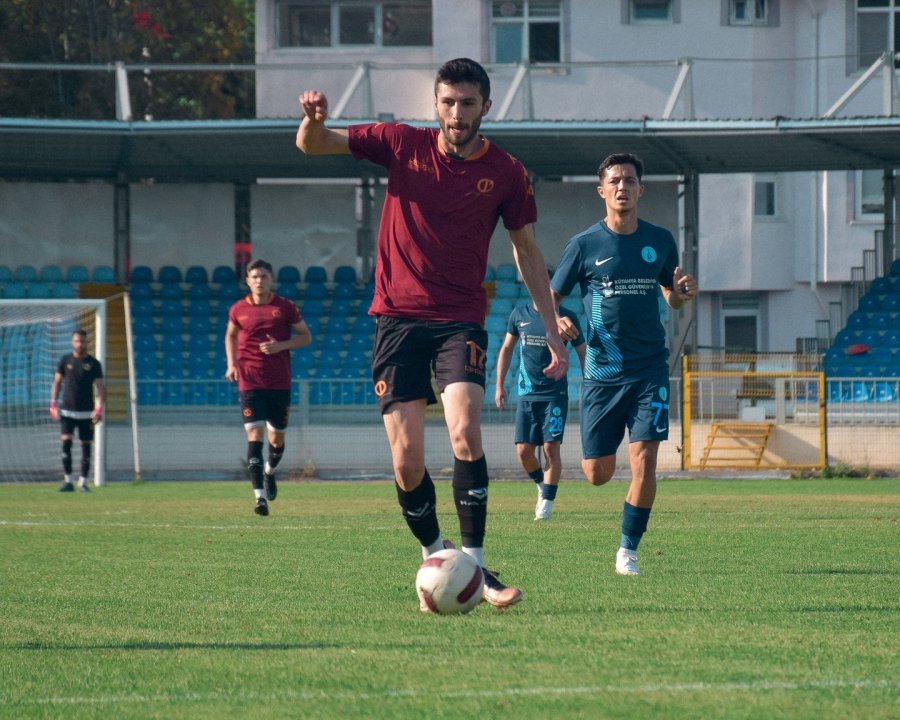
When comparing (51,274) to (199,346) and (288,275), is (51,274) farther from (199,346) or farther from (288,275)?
(288,275)

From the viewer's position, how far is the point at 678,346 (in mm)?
25891

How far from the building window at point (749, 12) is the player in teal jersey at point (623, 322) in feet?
91.9

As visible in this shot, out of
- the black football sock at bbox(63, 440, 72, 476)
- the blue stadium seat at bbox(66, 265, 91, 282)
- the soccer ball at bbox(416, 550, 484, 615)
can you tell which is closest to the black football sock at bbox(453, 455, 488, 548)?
the soccer ball at bbox(416, 550, 484, 615)

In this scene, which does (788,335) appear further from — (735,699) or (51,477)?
(735,699)

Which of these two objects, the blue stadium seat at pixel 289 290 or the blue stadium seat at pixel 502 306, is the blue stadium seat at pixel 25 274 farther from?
the blue stadium seat at pixel 502 306

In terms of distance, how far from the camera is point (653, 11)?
1362 inches

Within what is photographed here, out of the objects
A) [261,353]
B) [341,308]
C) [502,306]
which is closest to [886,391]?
[502,306]

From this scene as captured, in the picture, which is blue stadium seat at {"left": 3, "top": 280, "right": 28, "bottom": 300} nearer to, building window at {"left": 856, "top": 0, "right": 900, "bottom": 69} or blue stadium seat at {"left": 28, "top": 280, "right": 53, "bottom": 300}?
blue stadium seat at {"left": 28, "top": 280, "right": 53, "bottom": 300}

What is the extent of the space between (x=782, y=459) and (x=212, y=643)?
58.1 ft

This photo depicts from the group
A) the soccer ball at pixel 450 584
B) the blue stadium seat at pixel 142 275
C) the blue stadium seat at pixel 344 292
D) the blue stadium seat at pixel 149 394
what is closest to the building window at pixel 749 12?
the blue stadium seat at pixel 344 292

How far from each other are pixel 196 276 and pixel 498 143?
23.5 ft

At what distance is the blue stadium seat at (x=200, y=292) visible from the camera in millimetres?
27953

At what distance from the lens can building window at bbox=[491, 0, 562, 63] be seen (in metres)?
33.6

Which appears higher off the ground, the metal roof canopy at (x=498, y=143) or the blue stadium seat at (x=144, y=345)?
the metal roof canopy at (x=498, y=143)
